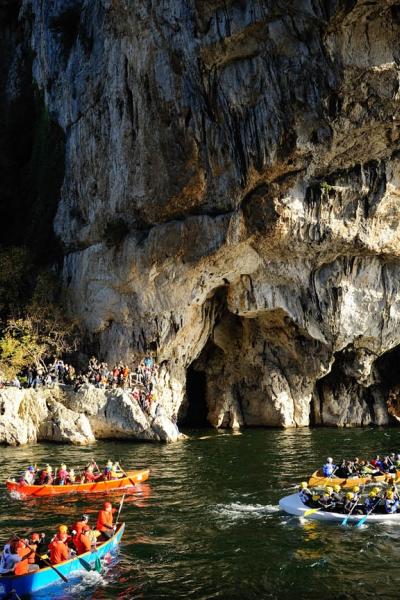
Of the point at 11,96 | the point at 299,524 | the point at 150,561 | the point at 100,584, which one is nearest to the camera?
the point at 100,584

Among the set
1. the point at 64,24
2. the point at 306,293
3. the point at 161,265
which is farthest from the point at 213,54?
the point at 64,24

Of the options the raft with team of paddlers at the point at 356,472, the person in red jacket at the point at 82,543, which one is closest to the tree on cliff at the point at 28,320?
the raft with team of paddlers at the point at 356,472

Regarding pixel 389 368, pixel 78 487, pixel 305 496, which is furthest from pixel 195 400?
pixel 305 496

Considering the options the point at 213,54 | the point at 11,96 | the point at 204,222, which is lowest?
the point at 204,222

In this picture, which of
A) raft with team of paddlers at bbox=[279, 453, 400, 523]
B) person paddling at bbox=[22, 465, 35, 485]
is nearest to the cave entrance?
person paddling at bbox=[22, 465, 35, 485]

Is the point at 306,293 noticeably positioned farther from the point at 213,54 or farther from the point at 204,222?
the point at 213,54

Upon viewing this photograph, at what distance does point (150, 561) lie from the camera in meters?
14.8

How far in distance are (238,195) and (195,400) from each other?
17.9 meters

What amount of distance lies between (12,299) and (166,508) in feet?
78.9

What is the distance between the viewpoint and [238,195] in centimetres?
3375

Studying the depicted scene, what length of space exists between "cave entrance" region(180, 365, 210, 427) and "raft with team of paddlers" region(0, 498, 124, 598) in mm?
28987

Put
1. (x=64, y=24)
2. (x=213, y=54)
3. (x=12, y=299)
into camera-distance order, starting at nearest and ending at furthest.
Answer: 1. (x=213, y=54)
2. (x=12, y=299)
3. (x=64, y=24)

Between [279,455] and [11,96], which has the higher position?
[11,96]

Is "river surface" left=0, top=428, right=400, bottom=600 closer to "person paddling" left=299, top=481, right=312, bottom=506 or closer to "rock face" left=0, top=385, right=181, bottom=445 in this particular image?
"person paddling" left=299, top=481, right=312, bottom=506
